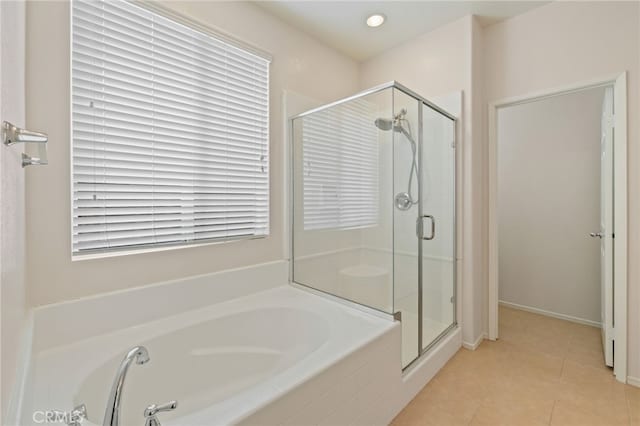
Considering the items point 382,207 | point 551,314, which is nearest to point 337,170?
point 382,207

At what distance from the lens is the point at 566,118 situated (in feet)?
9.25

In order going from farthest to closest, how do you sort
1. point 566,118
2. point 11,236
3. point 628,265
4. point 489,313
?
point 566,118, point 489,313, point 628,265, point 11,236

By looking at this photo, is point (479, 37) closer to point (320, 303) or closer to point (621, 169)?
point (621, 169)

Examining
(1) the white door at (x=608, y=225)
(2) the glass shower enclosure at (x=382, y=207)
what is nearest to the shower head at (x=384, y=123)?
(2) the glass shower enclosure at (x=382, y=207)

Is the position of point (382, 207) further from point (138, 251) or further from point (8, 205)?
point (8, 205)

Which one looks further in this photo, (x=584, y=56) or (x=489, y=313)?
(x=489, y=313)

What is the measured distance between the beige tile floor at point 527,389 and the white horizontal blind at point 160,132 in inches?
62.6

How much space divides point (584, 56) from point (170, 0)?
270 cm

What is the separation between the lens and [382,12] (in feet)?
7.32

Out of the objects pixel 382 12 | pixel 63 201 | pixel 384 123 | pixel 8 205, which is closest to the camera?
pixel 8 205

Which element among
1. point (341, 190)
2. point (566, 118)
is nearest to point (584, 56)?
point (566, 118)

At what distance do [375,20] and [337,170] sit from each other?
124 centimetres

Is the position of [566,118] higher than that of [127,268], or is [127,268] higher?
[566,118]

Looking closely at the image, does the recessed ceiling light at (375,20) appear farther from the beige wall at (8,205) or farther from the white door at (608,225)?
the beige wall at (8,205)
